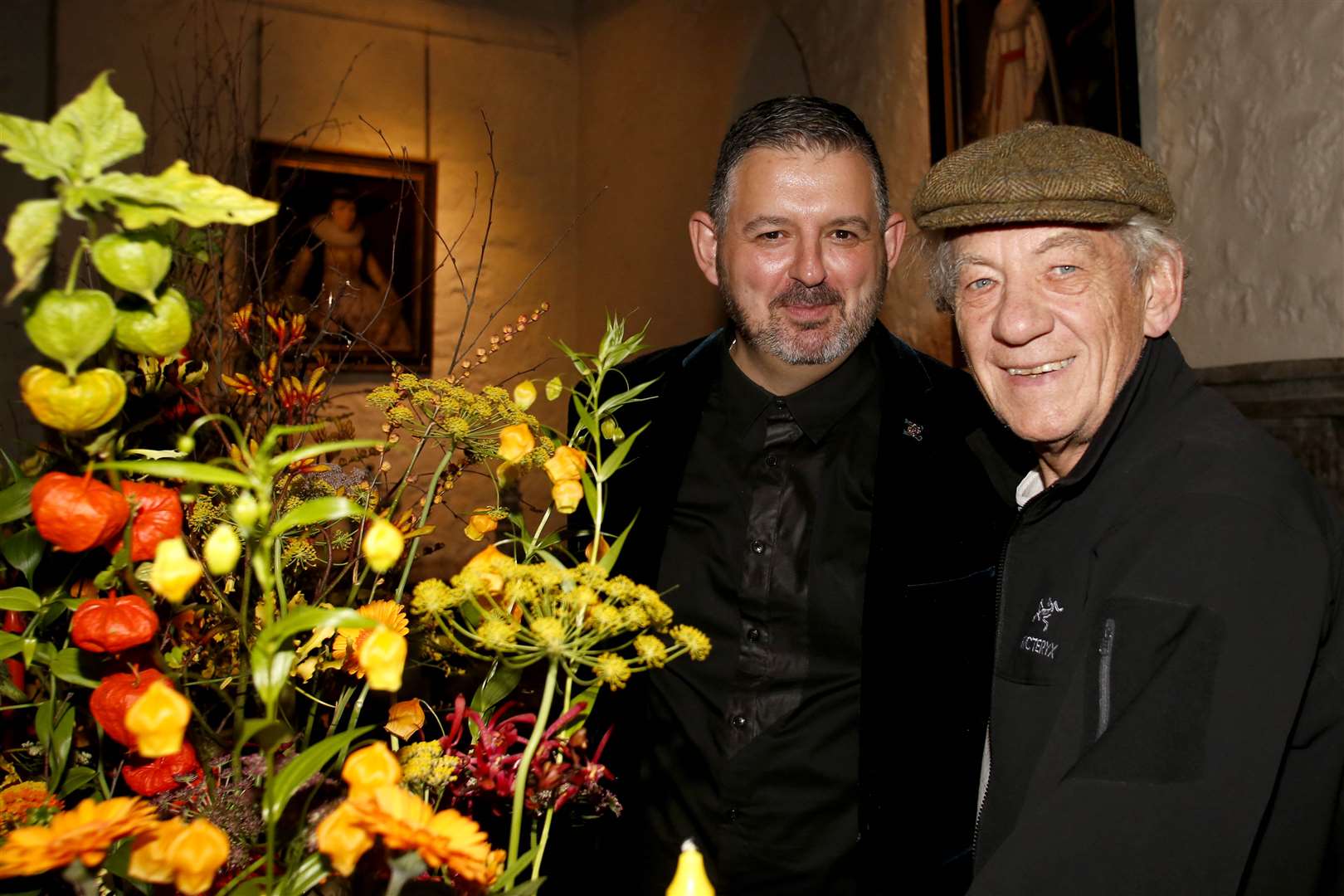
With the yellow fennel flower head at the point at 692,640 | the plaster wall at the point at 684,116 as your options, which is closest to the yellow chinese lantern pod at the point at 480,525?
the yellow fennel flower head at the point at 692,640

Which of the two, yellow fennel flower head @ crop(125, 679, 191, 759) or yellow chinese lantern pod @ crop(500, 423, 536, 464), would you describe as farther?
yellow chinese lantern pod @ crop(500, 423, 536, 464)

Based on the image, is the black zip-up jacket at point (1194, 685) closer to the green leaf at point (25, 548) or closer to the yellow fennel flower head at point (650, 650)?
the yellow fennel flower head at point (650, 650)

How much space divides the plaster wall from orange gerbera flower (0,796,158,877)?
3.34 meters

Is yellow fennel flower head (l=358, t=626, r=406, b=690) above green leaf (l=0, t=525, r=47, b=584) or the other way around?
the other way around

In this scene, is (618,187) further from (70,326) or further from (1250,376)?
(70,326)

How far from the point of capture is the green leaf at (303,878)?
660 mm

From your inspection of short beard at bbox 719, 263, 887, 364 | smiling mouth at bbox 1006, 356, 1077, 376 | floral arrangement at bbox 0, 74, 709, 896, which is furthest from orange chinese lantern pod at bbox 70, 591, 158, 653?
short beard at bbox 719, 263, 887, 364

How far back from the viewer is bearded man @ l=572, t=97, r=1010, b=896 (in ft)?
5.95

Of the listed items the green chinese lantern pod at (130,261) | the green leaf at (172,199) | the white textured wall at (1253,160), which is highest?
the white textured wall at (1253,160)

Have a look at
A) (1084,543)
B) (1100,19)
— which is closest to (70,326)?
(1084,543)

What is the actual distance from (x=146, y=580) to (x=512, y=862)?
0.38m

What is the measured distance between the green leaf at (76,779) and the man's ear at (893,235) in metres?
1.63

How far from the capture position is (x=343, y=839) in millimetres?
572

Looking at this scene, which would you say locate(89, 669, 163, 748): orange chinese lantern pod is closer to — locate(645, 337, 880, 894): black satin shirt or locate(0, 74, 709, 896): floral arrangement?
locate(0, 74, 709, 896): floral arrangement
